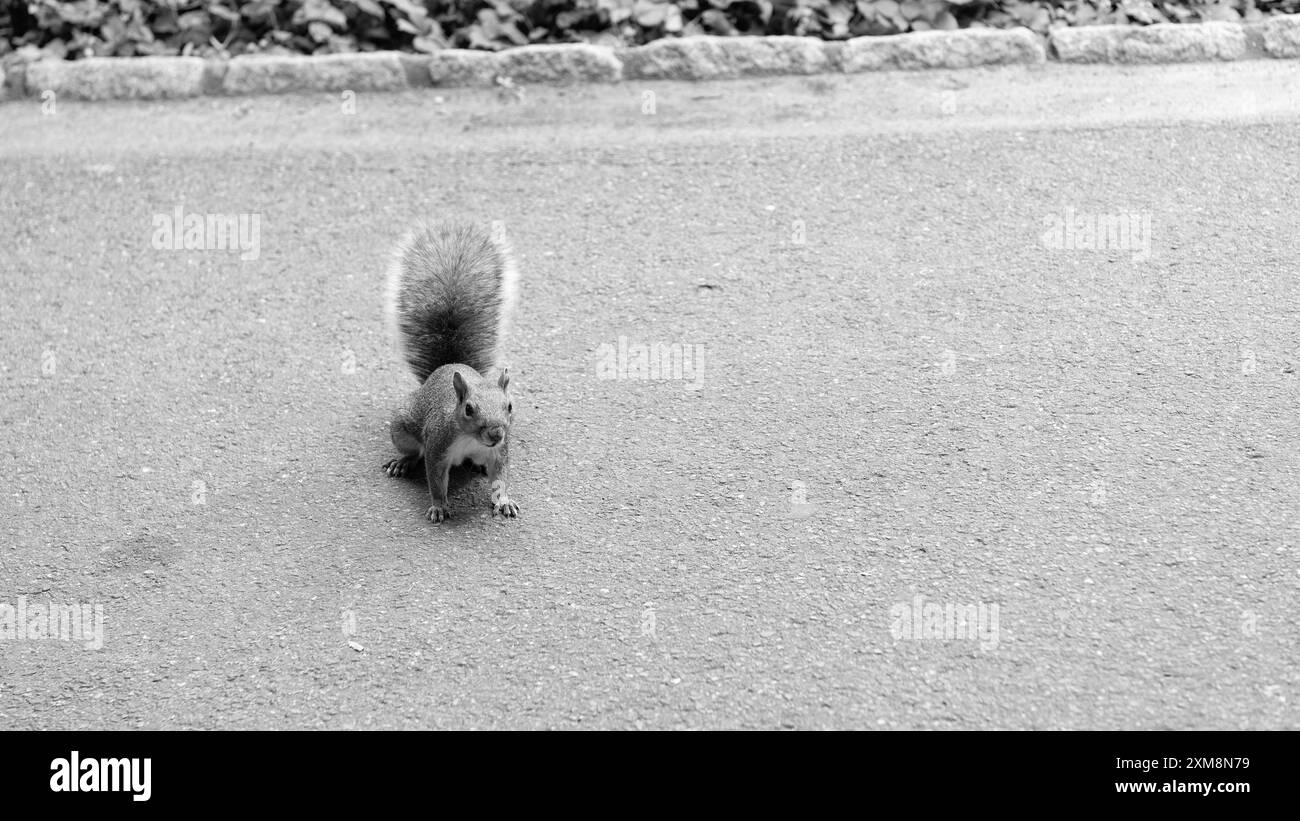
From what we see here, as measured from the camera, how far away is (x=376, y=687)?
379 cm

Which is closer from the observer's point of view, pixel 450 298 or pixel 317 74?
pixel 450 298

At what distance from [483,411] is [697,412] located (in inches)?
37.4

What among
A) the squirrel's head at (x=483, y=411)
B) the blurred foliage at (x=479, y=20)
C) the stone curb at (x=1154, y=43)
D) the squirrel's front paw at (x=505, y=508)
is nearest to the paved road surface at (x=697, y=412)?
the squirrel's front paw at (x=505, y=508)

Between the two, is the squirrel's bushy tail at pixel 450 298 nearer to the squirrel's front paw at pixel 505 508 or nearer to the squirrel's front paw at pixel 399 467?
the squirrel's front paw at pixel 399 467

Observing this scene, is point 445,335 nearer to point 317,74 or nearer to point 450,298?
point 450,298

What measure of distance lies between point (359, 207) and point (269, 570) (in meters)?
2.58

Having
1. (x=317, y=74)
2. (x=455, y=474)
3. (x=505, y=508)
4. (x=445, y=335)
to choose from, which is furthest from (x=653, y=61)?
(x=505, y=508)

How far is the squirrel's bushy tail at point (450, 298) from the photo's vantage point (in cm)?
476

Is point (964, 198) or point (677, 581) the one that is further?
point (964, 198)

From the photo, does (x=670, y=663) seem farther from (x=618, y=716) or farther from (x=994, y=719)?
(x=994, y=719)

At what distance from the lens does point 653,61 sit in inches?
293

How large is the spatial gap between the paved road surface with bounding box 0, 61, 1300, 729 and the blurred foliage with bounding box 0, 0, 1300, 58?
0.50 metres

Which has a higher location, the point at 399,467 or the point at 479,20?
the point at 479,20
